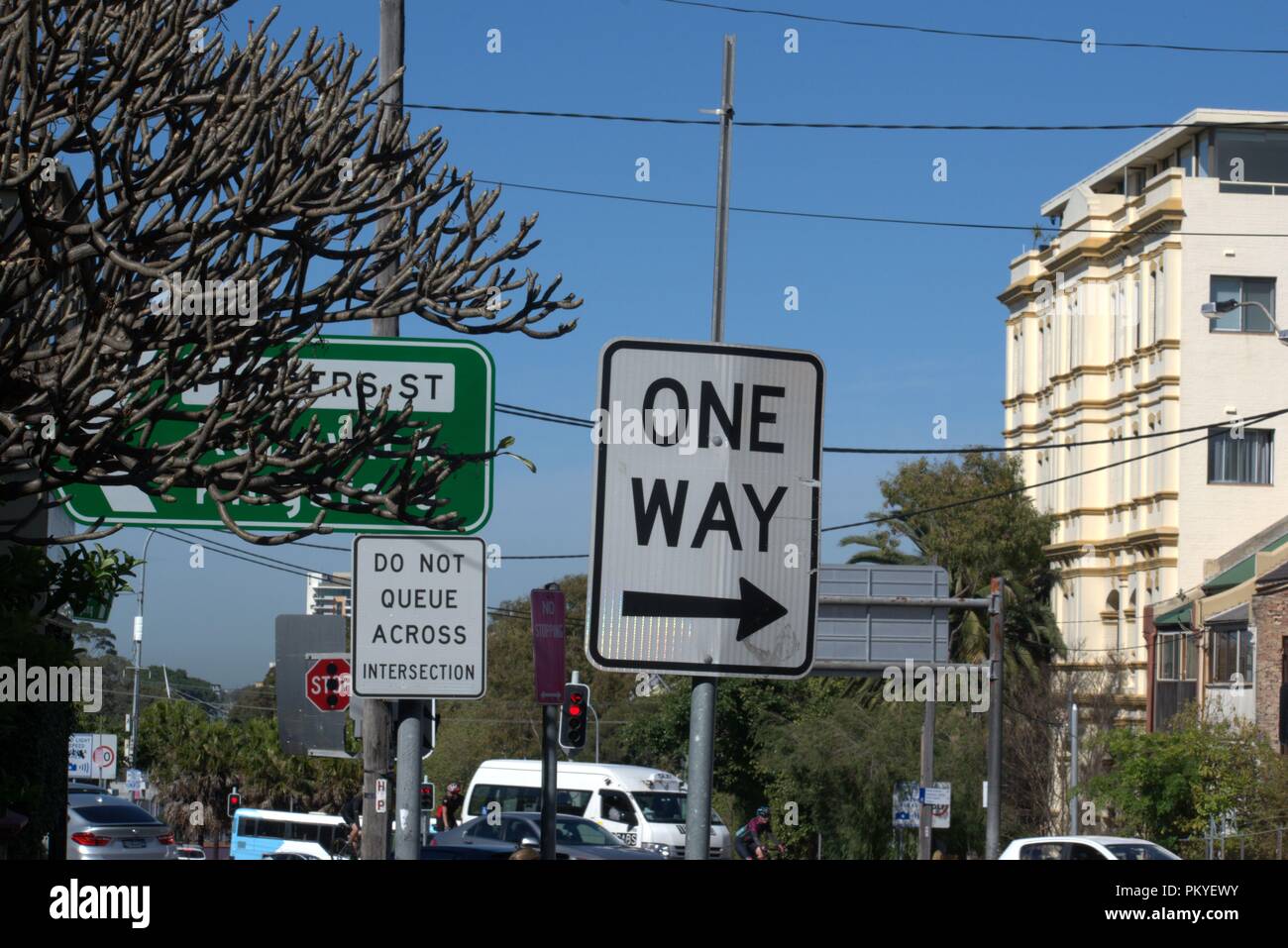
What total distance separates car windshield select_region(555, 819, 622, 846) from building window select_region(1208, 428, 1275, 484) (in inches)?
1387

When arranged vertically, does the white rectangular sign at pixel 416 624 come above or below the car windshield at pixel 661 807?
above

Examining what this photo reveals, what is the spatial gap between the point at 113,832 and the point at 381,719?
14.0 meters

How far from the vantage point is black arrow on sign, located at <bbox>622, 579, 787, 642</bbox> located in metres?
4.06

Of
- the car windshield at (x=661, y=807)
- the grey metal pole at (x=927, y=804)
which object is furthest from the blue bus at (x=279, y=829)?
the grey metal pole at (x=927, y=804)

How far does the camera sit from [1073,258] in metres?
60.8

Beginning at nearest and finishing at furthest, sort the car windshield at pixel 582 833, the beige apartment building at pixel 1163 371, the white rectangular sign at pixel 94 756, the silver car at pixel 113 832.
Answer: the car windshield at pixel 582 833, the silver car at pixel 113 832, the white rectangular sign at pixel 94 756, the beige apartment building at pixel 1163 371

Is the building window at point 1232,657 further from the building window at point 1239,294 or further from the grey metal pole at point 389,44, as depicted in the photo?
the grey metal pole at point 389,44

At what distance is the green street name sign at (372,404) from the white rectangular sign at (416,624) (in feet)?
4.62

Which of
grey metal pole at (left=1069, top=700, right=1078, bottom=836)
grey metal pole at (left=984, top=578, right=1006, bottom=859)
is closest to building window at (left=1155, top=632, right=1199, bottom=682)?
grey metal pole at (left=1069, top=700, right=1078, bottom=836)

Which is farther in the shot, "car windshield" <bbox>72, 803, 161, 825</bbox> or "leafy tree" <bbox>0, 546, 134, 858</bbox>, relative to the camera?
"car windshield" <bbox>72, 803, 161, 825</bbox>

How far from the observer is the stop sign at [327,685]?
585 inches

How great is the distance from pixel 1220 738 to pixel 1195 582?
18.6m

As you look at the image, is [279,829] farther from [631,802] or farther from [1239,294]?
[1239,294]

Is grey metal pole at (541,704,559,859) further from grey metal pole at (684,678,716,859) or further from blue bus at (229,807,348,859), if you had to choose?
blue bus at (229,807,348,859)
